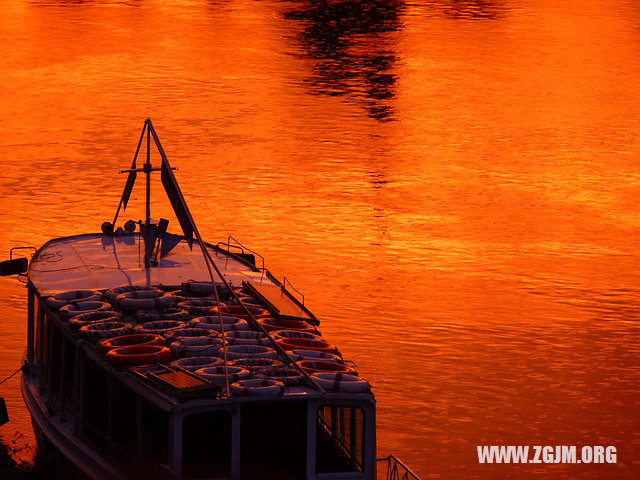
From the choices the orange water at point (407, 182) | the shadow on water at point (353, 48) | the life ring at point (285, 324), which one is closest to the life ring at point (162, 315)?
the life ring at point (285, 324)

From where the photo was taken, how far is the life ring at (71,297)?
19.5 m

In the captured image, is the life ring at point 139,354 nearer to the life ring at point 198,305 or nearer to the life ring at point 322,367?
the life ring at point 322,367

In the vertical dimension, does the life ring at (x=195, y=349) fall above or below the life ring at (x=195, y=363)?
above

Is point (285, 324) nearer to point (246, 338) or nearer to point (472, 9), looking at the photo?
point (246, 338)

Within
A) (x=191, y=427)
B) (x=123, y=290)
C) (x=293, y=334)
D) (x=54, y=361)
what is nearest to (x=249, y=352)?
(x=293, y=334)

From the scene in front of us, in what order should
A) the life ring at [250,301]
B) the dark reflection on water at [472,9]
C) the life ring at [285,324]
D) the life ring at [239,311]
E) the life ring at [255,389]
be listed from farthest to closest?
the dark reflection on water at [472,9] → the life ring at [250,301] → the life ring at [239,311] → the life ring at [285,324] → the life ring at [255,389]

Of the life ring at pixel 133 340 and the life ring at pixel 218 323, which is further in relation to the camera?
the life ring at pixel 218 323

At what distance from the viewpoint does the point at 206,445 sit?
15766 mm

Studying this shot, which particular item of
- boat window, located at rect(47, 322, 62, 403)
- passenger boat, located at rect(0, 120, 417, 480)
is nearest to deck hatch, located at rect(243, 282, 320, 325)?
passenger boat, located at rect(0, 120, 417, 480)

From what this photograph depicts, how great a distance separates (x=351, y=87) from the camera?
58.2 meters

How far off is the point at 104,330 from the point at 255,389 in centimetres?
341

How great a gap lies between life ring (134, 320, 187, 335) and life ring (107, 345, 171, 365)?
0.88 meters

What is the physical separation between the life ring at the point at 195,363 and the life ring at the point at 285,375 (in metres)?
0.71

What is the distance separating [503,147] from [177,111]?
13.0 metres
